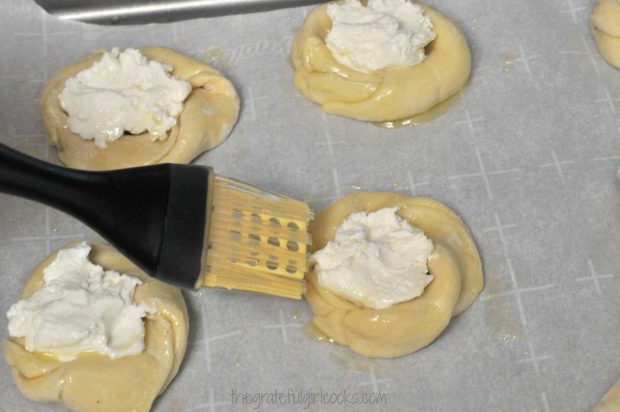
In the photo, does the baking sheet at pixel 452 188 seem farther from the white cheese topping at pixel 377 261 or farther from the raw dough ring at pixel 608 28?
the white cheese topping at pixel 377 261

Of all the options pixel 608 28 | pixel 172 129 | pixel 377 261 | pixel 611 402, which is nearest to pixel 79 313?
pixel 172 129

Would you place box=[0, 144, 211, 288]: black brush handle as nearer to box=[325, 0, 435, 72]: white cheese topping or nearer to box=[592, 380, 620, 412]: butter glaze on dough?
box=[325, 0, 435, 72]: white cheese topping

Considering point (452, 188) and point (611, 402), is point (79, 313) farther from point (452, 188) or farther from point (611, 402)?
point (611, 402)

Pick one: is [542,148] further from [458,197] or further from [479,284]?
[479,284]

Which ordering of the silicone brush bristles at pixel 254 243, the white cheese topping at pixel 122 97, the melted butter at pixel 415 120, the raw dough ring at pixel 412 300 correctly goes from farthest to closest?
the melted butter at pixel 415 120
the white cheese topping at pixel 122 97
the raw dough ring at pixel 412 300
the silicone brush bristles at pixel 254 243

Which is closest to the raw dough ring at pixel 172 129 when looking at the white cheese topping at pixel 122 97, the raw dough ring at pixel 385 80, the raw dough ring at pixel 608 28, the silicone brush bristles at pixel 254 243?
the white cheese topping at pixel 122 97
